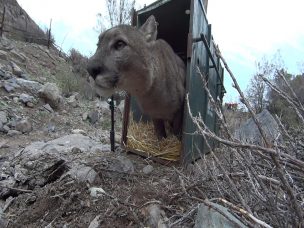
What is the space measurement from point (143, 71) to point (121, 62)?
1.12 feet

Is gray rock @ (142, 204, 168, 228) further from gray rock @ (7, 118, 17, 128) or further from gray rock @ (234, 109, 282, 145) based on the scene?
gray rock @ (7, 118, 17, 128)

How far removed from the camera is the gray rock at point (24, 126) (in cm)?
915

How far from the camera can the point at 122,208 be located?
11.4 ft

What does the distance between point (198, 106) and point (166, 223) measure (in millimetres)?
2984

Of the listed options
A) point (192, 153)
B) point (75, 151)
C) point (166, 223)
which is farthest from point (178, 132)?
point (166, 223)

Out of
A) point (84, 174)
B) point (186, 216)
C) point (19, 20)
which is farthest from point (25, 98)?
point (19, 20)

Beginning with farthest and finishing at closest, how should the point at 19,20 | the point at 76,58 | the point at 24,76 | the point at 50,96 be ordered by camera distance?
the point at 19,20
the point at 76,58
the point at 24,76
the point at 50,96

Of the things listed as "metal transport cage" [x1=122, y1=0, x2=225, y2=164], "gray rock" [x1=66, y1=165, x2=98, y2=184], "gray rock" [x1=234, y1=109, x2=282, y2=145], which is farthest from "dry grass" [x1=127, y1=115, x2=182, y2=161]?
"gray rock" [x1=66, y1=165, x2=98, y2=184]

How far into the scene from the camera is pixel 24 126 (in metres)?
9.24

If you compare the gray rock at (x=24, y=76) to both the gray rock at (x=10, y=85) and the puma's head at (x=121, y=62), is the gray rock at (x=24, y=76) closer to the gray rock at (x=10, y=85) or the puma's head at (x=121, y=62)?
the gray rock at (x=10, y=85)

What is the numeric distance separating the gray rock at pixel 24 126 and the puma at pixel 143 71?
4632 millimetres

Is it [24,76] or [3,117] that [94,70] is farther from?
[24,76]

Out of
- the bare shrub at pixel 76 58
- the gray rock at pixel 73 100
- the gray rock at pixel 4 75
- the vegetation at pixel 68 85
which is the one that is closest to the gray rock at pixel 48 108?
the gray rock at pixel 73 100

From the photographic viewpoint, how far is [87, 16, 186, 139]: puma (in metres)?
4.42
